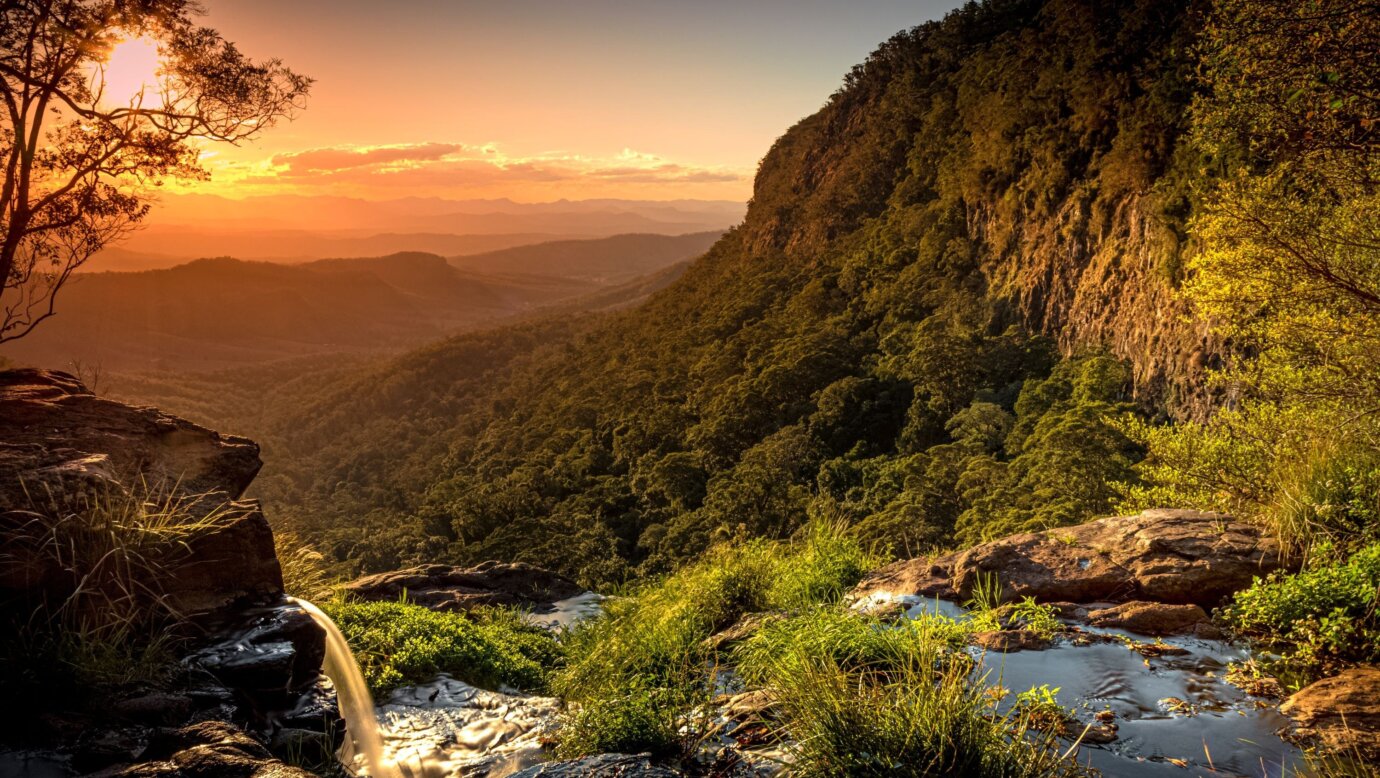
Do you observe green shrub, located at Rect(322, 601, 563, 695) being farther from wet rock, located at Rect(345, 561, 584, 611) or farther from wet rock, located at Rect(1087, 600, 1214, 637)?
wet rock, located at Rect(1087, 600, 1214, 637)

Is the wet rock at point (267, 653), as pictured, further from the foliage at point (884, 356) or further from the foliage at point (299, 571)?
the foliage at point (884, 356)

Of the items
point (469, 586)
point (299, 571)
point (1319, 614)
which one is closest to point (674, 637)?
point (1319, 614)

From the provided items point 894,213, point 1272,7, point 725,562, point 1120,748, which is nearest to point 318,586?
point 725,562

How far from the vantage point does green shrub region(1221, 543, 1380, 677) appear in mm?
4645

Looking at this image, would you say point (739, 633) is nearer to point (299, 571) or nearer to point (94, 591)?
point (94, 591)

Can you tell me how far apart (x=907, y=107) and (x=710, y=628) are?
49.4m

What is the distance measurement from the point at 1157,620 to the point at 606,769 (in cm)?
434

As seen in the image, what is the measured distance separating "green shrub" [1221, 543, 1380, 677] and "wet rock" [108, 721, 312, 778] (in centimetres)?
626

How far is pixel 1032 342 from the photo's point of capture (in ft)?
88.2

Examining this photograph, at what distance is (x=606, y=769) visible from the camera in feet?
13.2

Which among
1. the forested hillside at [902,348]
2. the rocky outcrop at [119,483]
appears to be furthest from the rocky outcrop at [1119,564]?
the rocky outcrop at [119,483]

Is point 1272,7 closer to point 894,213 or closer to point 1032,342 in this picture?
point 1032,342

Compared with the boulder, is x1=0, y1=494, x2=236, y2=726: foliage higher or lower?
lower

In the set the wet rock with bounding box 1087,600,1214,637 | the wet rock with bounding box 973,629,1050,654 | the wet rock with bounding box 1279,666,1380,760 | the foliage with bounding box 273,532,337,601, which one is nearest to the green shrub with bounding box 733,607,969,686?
the wet rock with bounding box 973,629,1050,654
